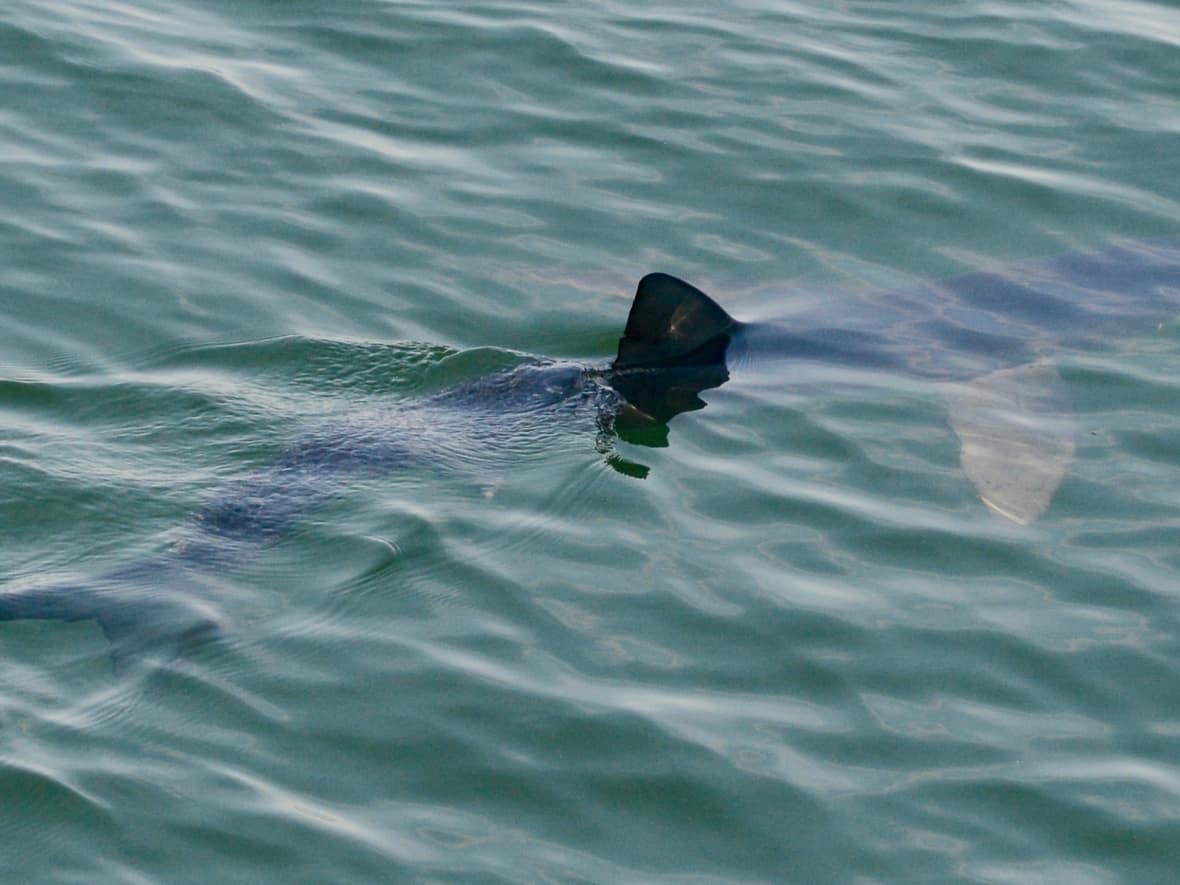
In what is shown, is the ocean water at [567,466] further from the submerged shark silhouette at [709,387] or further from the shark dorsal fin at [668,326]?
the shark dorsal fin at [668,326]

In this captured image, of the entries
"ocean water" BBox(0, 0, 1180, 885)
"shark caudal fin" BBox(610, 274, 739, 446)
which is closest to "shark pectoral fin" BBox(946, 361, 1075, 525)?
"ocean water" BBox(0, 0, 1180, 885)

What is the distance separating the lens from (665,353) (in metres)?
8.00

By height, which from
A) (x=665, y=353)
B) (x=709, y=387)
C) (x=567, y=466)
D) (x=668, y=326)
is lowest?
(x=567, y=466)


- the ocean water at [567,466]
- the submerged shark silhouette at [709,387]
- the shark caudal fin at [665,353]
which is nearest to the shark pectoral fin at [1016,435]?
the submerged shark silhouette at [709,387]

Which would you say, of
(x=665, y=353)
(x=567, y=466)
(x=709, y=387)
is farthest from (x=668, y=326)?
(x=567, y=466)

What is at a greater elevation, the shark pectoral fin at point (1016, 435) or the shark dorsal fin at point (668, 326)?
the shark dorsal fin at point (668, 326)

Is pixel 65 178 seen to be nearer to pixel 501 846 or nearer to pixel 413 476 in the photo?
pixel 413 476

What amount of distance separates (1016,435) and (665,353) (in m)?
1.60

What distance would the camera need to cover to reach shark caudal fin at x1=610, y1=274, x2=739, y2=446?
7.79 metres

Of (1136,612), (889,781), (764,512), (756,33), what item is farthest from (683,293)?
(756,33)

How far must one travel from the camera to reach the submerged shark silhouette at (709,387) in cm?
634

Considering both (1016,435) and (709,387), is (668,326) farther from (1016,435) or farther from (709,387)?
(1016,435)

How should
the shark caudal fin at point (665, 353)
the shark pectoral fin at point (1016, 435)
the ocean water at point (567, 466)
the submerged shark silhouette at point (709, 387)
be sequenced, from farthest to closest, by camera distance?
the shark caudal fin at point (665, 353) < the shark pectoral fin at point (1016, 435) < the submerged shark silhouette at point (709, 387) < the ocean water at point (567, 466)

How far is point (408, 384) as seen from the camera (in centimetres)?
797
